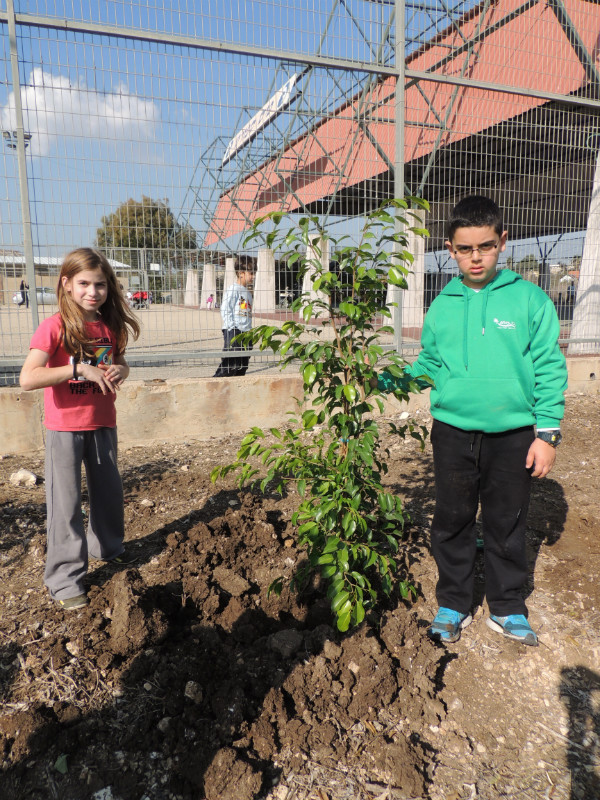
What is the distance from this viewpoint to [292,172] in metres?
5.82

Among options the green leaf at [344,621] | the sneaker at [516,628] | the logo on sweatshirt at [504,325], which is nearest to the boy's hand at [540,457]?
the logo on sweatshirt at [504,325]

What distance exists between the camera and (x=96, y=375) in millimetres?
2334

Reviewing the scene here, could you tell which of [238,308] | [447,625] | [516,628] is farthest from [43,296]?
[516,628]

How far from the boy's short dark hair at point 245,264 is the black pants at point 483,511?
319cm

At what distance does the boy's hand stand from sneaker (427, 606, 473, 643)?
0.72 meters

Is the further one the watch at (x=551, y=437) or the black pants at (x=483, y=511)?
the black pants at (x=483, y=511)

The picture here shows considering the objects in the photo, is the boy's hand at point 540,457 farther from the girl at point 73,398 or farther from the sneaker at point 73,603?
the sneaker at point 73,603

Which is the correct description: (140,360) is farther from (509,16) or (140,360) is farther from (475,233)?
(509,16)

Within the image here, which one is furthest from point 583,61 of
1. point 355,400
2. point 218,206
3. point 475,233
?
point 355,400

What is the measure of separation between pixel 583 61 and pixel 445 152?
232 cm

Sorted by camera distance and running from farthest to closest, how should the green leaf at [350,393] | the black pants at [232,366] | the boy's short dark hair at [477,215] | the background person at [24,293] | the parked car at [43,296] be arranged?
the black pants at [232,366]
the background person at [24,293]
the parked car at [43,296]
the boy's short dark hair at [477,215]
the green leaf at [350,393]

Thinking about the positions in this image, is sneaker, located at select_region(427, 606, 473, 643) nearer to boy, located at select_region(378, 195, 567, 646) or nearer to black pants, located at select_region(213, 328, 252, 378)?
boy, located at select_region(378, 195, 567, 646)

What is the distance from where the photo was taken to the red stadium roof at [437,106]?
546cm

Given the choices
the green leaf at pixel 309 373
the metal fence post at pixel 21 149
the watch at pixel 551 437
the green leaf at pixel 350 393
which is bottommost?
the watch at pixel 551 437
